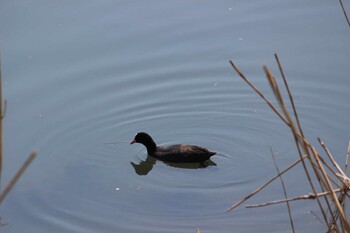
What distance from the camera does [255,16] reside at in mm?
10391

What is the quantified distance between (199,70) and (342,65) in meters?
1.80

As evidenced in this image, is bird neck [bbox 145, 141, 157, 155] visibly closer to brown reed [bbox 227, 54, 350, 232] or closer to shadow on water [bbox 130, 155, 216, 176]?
shadow on water [bbox 130, 155, 216, 176]

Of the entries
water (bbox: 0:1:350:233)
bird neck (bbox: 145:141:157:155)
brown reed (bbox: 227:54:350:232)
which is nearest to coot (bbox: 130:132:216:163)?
bird neck (bbox: 145:141:157:155)

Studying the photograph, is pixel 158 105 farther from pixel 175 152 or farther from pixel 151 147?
pixel 175 152

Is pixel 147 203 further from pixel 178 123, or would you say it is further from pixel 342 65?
pixel 342 65

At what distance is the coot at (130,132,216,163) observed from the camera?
801 centimetres

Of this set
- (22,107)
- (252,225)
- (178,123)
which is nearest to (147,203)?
(252,225)

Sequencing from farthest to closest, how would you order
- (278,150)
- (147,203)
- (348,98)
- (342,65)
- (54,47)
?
1. (54,47)
2. (342,65)
3. (348,98)
4. (278,150)
5. (147,203)

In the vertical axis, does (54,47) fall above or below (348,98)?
above

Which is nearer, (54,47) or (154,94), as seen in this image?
(154,94)

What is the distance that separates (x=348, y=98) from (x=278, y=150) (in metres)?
1.25

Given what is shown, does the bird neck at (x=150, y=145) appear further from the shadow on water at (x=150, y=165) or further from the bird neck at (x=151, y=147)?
the shadow on water at (x=150, y=165)

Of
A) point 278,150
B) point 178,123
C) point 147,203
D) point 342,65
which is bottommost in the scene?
point 147,203

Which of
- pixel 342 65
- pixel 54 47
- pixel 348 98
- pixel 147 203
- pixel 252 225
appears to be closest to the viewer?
pixel 252 225
